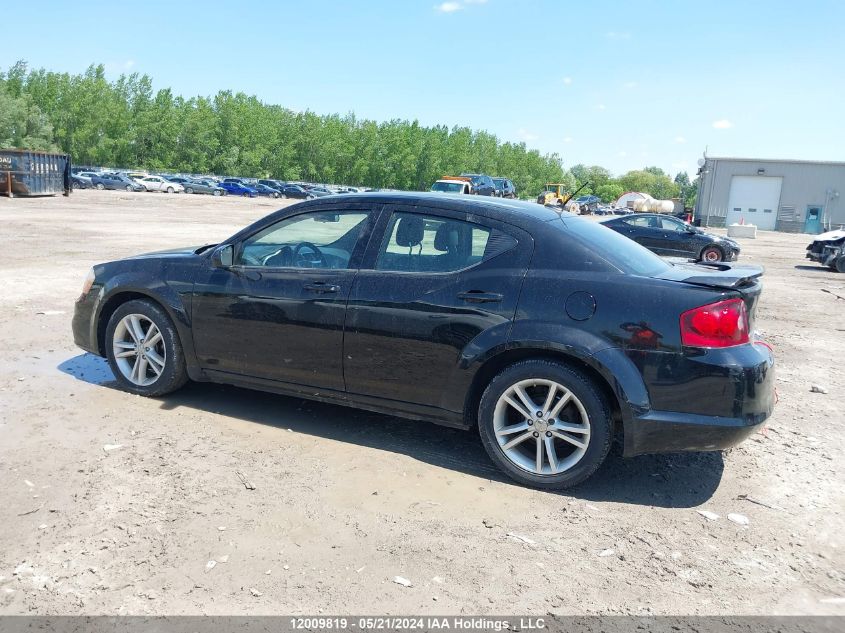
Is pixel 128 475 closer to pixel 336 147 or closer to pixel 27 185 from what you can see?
pixel 27 185

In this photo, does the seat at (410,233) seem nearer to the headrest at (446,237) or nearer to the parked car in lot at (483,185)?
the headrest at (446,237)

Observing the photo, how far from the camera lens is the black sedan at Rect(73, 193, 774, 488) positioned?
12.2ft

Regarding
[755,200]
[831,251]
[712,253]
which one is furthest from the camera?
[755,200]

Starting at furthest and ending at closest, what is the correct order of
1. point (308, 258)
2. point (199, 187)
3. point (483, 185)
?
1. point (199, 187)
2. point (483, 185)
3. point (308, 258)

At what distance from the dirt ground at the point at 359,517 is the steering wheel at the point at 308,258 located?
3.77 feet

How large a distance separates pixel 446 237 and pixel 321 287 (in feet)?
2.93

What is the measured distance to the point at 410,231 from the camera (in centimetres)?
444

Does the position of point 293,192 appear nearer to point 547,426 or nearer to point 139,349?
point 139,349

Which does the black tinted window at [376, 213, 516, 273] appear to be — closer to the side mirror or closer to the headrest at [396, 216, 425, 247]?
the headrest at [396, 216, 425, 247]

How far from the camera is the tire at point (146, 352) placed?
510cm

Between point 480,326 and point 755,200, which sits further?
point 755,200

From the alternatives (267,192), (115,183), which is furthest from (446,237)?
(267,192)

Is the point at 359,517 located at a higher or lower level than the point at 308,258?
lower

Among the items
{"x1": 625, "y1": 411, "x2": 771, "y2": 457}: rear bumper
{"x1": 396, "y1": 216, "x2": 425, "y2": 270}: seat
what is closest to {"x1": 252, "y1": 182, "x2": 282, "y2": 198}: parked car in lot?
{"x1": 396, "y1": 216, "x2": 425, "y2": 270}: seat
